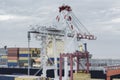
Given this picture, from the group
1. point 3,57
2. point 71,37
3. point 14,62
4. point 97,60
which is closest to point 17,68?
point 14,62

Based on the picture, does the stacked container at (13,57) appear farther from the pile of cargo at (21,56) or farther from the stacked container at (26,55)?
the stacked container at (26,55)

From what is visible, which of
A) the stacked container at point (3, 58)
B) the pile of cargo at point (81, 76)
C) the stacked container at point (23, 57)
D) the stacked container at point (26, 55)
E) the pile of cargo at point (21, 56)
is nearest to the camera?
the pile of cargo at point (81, 76)

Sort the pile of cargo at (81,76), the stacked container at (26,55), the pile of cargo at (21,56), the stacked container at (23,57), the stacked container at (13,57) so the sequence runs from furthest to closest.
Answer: the stacked container at (13,57) → the stacked container at (23,57) → the pile of cargo at (21,56) → the stacked container at (26,55) → the pile of cargo at (81,76)

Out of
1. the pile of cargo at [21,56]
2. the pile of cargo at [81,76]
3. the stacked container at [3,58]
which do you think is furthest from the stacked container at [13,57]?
the pile of cargo at [81,76]

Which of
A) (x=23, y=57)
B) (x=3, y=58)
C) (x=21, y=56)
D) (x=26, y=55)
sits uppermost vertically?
(x=26, y=55)

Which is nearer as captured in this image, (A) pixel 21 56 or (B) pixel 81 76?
(B) pixel 81 76

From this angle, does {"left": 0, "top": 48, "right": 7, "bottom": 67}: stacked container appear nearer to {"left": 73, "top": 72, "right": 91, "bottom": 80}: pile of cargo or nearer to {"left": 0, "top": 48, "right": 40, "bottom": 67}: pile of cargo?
{"left": 0, "top": 48, "right": 40, "bottom": 67}: pile of cargo

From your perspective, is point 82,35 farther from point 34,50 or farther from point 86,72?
point 34,50

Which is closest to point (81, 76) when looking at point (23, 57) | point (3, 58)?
point (23, 57)

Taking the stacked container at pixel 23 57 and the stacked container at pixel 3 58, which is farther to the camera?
the stacked container at pixel 3 58

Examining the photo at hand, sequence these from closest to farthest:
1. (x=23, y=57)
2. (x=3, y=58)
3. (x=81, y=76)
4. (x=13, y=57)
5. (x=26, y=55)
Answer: (x=81, y=76) → (x=26, y=55) → (x=23, y=57) → (x=13, y=57) → (x=3, y=58)

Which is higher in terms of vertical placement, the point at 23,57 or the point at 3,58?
the point at 23,57

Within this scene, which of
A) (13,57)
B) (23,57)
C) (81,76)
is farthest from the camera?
(13,57)

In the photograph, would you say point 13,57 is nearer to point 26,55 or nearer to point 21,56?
point 21,56
